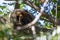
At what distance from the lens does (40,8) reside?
1446mm

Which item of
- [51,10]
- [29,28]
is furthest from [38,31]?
[51,10]

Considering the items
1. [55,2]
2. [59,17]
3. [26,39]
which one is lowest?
[26,39]

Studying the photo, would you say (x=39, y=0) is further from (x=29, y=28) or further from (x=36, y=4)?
(x=29, y=28)

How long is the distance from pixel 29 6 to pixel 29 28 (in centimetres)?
16

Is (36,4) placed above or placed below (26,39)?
above

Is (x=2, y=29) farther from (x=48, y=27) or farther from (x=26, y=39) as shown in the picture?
(x=48, y=27)

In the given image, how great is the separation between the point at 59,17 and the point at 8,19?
37 centimetres

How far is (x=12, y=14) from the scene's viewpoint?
4.71 feet

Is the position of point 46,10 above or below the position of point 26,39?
above

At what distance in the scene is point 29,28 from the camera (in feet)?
4.71

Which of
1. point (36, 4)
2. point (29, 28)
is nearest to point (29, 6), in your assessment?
point (36, 4)

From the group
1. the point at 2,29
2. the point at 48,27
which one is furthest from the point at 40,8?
the point at 2,29

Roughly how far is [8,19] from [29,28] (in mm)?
165

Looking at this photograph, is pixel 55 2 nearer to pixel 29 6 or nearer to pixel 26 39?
pixel 29 6
